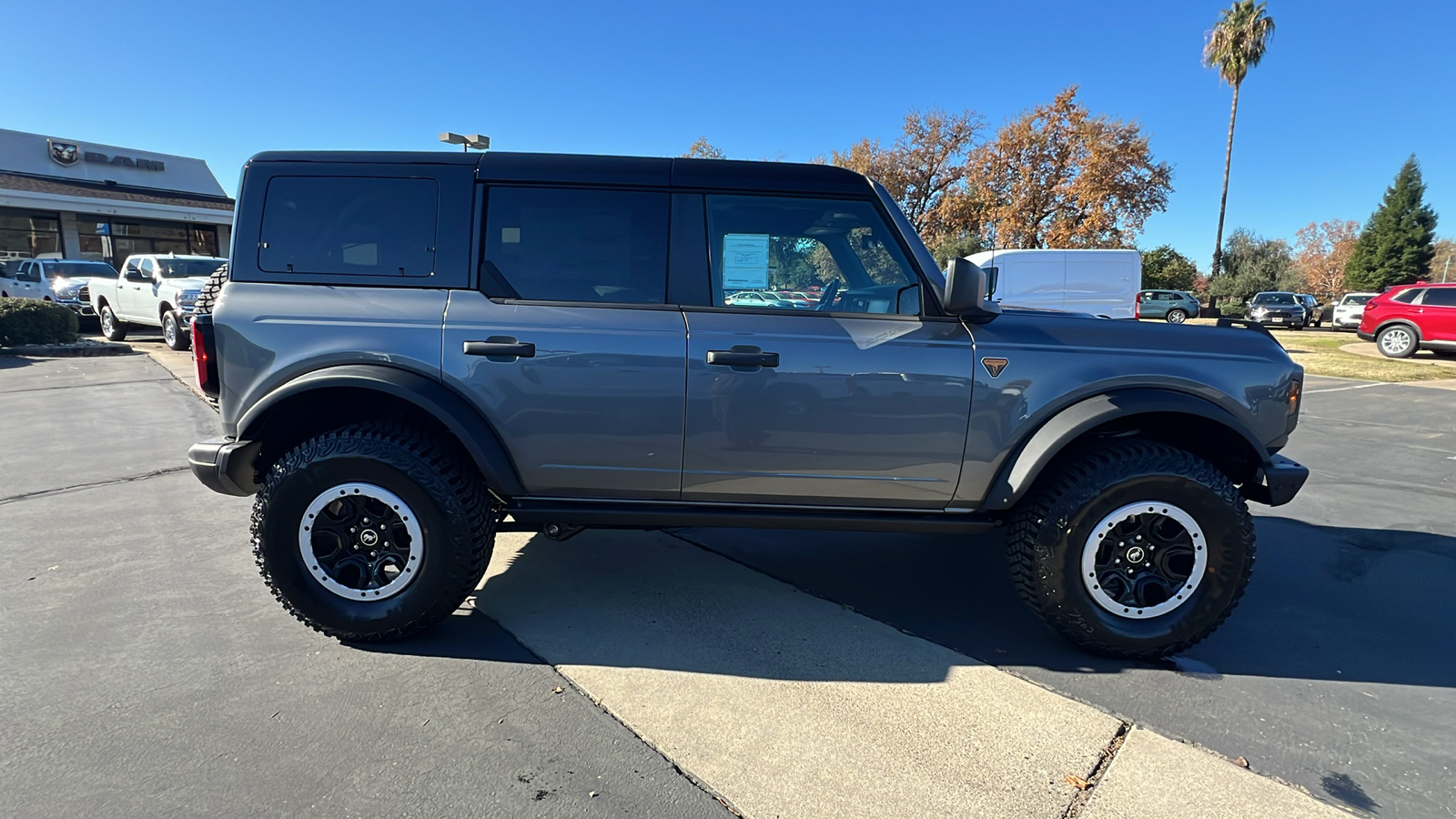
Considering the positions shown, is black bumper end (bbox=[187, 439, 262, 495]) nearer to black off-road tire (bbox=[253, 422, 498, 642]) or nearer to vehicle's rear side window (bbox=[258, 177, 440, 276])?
black off-road tire (bbox=[253, 422, 498, 642])

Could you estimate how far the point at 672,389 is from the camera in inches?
116

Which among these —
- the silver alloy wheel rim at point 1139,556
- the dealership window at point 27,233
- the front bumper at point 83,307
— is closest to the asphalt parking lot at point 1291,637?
the silver alloy wheel rim at point 1139,556

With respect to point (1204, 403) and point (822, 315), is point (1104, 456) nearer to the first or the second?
point (1204, 403)

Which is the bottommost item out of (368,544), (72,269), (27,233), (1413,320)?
(368,544)

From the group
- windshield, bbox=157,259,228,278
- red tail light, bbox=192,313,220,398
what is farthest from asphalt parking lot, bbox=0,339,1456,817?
windshield, bbox=157,259,228,278

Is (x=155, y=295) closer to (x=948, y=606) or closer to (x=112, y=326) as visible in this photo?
(x=112, y=326)

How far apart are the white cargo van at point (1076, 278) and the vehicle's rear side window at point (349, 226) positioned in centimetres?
1439

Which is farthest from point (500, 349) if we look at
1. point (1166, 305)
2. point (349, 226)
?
point (1166, 305)

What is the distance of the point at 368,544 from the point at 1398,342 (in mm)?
21683

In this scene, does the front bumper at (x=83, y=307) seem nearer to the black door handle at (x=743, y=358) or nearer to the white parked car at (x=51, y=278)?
the white parked car at (x=51, y=278)

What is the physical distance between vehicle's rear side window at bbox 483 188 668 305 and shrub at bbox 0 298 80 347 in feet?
47.3

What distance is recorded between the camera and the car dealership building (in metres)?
25.8

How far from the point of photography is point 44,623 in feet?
10.2

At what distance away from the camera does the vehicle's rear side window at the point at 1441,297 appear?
15.6 metres
